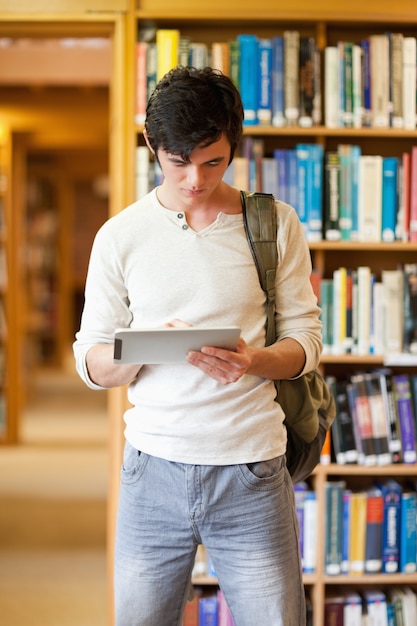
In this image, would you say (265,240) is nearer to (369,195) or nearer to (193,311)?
(193,311)

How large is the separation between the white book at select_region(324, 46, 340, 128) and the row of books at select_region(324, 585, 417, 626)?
5.40 ft

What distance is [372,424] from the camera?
285 centimetres

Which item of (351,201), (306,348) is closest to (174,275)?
(306,348)

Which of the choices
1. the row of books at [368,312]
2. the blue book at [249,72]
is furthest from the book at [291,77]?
the row of books at [368,312]

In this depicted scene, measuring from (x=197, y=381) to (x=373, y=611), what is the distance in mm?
1703

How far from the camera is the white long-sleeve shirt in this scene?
1569mm

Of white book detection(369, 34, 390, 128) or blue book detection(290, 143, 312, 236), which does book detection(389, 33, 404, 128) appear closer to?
white book detection(369, 34, 390, 128)

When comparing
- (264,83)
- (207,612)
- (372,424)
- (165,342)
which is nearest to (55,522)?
(207,612)

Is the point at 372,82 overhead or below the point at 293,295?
overhead

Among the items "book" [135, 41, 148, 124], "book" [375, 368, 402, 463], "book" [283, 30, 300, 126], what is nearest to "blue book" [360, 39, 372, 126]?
"book" [283, 30, 300, 126]

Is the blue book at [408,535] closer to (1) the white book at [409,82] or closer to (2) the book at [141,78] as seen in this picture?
(1) the white book at [409,82]

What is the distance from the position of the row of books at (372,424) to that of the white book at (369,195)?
0.53 meters

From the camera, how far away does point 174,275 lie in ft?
5.22

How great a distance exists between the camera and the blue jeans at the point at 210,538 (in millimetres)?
1580
